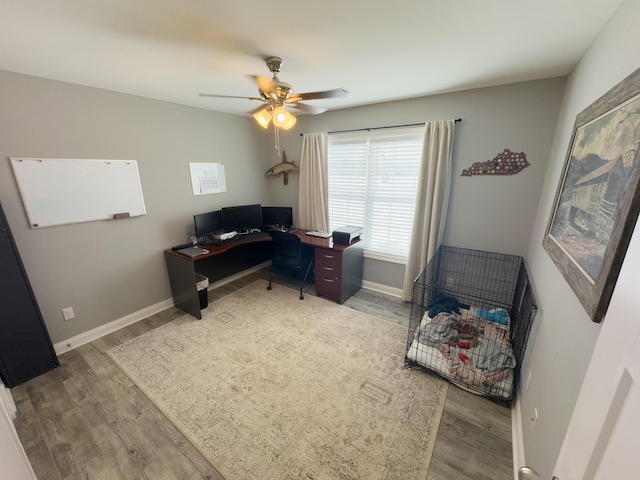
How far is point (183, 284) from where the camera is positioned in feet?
9.32

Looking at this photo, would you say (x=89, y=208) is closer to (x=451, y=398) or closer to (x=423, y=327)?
(x=423, y=327)

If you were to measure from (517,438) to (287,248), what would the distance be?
2617 mm

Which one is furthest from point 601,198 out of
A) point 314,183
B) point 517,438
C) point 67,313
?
point 67,313

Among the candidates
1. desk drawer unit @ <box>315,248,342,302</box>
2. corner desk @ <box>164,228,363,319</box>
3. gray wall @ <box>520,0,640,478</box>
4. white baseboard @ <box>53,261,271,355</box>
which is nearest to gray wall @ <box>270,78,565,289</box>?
gray wall @ <box>520,0,640,478</box>

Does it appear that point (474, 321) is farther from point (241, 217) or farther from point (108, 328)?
point (108, 328)

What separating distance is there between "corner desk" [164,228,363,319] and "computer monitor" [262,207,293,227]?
303 millimetres

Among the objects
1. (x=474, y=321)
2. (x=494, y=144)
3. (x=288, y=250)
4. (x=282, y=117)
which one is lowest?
(x=474, y=321)

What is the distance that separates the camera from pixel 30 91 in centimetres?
192

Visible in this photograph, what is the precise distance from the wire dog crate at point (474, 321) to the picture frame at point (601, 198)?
0.75m

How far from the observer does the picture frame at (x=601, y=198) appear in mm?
783

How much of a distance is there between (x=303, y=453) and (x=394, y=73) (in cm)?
277

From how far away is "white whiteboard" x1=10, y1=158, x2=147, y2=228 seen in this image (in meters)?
2.01

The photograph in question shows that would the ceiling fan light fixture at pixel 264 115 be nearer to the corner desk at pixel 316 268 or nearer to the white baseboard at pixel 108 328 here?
the corner desk at pixel 316 268

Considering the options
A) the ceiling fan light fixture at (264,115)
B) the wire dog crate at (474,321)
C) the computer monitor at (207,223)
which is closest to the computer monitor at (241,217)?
the computer monitor at (207,223)
